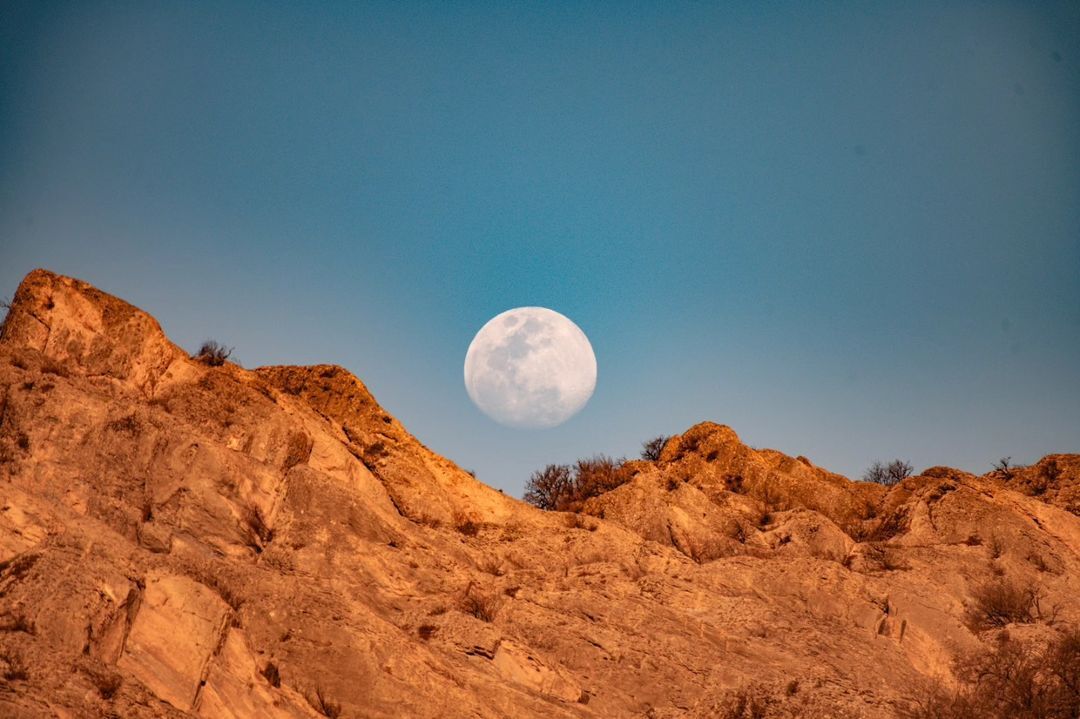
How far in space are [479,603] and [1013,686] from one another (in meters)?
11.9

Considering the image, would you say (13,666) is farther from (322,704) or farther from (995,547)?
(995,547)

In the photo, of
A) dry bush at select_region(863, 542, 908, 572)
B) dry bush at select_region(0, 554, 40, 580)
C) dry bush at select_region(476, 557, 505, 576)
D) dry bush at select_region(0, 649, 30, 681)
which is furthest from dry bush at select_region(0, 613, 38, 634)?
dry bush at select_region(863, 542, 908, 572)

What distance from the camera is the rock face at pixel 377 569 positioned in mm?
12531

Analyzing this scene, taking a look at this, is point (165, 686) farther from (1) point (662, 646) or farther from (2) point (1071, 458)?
(2) point (1071, 458)

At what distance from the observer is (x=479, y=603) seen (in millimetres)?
18016

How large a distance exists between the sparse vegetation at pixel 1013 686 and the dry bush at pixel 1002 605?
1191mm

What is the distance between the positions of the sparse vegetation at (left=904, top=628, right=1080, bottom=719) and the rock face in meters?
0.61

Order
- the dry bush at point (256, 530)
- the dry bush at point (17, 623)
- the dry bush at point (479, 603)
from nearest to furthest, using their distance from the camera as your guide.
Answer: the dry bush at point (17, 623) → the dry bush at point (256, 530) → the dry bush at point (479, 603)

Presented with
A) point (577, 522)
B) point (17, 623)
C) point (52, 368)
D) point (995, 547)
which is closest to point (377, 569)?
point (577, 522)

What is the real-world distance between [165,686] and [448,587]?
7.33 meters

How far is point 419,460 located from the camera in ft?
77.5

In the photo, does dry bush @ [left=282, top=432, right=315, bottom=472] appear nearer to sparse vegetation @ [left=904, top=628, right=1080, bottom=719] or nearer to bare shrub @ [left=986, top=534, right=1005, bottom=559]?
sparse vegetation @ [left=904, top=628, right=1080, bottom=719]

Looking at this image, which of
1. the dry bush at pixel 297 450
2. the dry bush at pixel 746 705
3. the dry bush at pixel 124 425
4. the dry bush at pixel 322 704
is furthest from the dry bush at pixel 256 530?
the dry bush at pixel 746 705

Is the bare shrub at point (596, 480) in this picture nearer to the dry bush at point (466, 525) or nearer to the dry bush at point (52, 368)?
the dry bush at point (466, 525)
